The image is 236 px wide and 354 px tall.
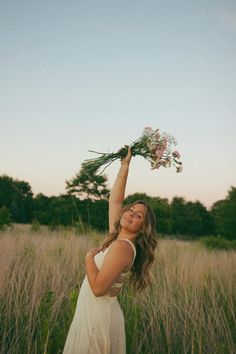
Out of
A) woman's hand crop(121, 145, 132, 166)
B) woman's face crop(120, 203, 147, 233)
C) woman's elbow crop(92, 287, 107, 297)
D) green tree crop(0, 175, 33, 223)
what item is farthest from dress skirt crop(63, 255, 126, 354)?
green tree crop(0, 175, 33, 223)

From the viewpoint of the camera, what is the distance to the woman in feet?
6.64

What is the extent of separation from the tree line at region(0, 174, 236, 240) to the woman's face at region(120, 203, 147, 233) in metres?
6.84

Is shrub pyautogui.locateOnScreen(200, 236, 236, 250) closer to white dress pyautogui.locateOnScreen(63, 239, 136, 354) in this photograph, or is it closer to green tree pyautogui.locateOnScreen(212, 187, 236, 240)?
green tree pyautogui.locateOnScreen(212, 187, 236, 240)

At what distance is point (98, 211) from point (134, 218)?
477 inches

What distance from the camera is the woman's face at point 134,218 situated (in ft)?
7.64

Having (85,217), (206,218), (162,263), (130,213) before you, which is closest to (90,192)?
(162,263)

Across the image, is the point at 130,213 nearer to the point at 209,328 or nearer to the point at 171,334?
the point at 209,328

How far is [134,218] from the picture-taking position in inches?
92.7

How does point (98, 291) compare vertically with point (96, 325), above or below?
above

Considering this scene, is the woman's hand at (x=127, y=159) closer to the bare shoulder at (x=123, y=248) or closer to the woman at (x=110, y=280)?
the woman at (x=110, y=280)

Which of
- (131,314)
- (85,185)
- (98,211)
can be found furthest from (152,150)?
(98,211)

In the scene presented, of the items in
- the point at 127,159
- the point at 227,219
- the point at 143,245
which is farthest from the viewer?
the point at 227,219

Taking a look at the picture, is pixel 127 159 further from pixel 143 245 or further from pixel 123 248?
pixel 123 248

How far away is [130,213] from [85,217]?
13.8m
